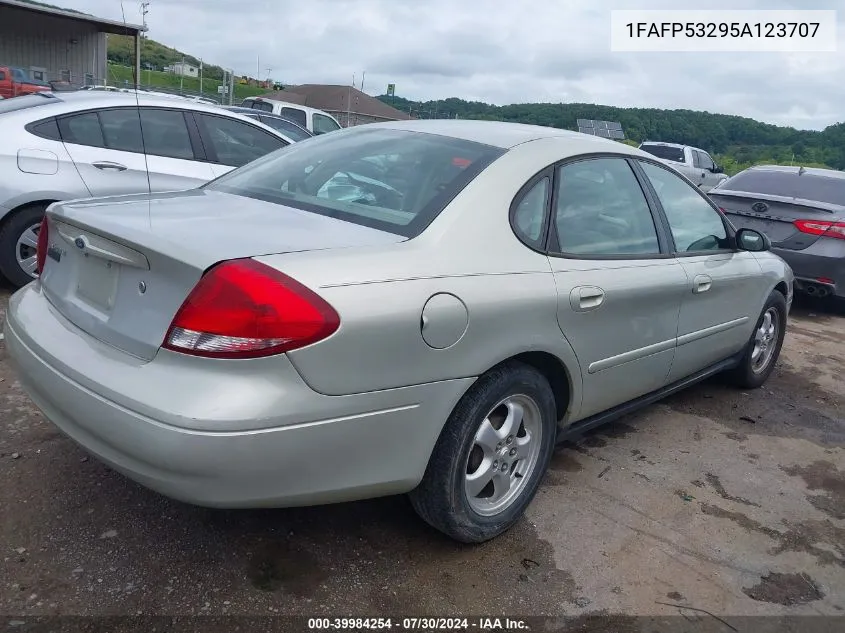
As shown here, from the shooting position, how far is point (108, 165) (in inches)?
209

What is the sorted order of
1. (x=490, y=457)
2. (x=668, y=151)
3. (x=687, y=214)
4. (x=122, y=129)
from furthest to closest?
(x=668, y=151), (x=122, y=129), (x=687, y=214), (x=490, y=457)

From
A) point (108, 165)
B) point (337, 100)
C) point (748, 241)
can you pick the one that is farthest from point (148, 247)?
point (337, 100)

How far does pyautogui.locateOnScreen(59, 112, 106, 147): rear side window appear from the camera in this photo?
5176 mm

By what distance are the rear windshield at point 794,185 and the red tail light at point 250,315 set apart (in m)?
6.64

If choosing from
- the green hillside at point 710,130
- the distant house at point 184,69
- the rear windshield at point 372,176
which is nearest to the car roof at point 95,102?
the rear windshield at point 372,176

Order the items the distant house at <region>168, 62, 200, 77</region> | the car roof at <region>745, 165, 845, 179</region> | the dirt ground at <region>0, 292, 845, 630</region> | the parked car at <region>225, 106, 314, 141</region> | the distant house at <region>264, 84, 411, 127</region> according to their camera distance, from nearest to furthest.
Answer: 1. the dirt ground at <region>0, 292, 845, 630</region>
2. the car roof at <region>745, 165, 845, 179</region>
3. the parked car at <region>225, 106, 314, 141</region>
4. the distant house at <region>264, 84, 411, 127</region>
5. the distant house at <region>168, 62, 200, 77</region>

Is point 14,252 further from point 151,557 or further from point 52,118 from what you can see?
point 151,557

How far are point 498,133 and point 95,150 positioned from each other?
136 inches

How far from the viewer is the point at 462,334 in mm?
2320

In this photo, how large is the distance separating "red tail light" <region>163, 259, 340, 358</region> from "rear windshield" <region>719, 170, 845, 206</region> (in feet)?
21.8

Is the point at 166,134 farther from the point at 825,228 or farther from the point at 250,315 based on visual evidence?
the point at 825,228

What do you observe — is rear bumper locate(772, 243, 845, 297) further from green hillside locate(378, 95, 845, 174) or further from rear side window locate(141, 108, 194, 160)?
green hillside locate(378, 95, 845, 174)

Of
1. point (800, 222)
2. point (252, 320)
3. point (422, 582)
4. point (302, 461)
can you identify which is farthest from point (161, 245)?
point (800, 222)

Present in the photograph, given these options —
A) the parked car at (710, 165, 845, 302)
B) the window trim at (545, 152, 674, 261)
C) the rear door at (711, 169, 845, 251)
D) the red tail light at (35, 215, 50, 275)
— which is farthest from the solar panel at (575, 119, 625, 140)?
the red tail light at (35, 215, 50, 275)
